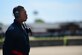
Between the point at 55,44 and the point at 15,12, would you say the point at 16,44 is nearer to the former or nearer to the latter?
the point at 15,12

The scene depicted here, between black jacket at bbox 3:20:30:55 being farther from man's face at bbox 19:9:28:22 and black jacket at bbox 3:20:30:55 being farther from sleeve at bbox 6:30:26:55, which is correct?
A: man's face at bbox 19:9:28:22

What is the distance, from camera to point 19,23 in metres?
4.29

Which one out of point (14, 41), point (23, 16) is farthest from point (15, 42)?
point (23, 16)

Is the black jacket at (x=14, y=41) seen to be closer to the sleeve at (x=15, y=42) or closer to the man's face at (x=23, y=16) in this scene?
the sleeve at (x=15, y=42)

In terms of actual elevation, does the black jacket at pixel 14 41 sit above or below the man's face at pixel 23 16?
below

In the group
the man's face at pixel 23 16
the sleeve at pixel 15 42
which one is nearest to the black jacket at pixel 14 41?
the sleeve at pixel 15 42

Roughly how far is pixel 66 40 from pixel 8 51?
27108 millimetres

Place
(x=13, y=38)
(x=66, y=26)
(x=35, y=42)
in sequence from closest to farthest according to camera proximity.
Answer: (x=13, y=38) → (x=35, y=42) → (x=66, y=26)

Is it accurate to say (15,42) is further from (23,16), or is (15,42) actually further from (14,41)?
(23,16)

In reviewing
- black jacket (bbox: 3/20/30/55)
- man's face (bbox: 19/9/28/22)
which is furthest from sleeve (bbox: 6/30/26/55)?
man's face (bbox: 19/9/28/22)

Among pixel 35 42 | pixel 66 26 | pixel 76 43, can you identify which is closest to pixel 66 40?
pixel 76 43

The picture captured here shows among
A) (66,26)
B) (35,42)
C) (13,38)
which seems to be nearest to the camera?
(13,38)

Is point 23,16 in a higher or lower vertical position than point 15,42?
higher

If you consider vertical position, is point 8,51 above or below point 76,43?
above
